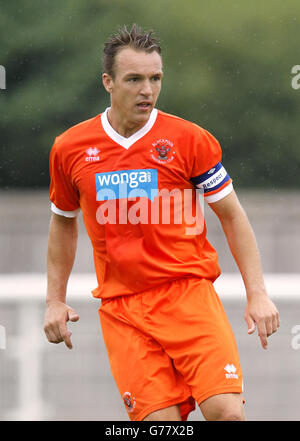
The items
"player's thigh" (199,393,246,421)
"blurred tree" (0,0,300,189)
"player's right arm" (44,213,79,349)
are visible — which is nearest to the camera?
"player's thigh" (199,393,246,421)

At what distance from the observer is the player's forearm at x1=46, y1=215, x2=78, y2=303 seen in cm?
398

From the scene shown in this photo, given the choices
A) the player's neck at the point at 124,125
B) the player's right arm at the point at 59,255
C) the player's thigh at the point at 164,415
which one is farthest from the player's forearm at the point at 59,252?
the player's thigh at the point at 164,415

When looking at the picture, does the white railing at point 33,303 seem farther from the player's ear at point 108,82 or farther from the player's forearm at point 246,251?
the player's ear at point 108,82

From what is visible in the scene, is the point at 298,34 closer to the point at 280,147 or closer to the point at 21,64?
the point at 280,147

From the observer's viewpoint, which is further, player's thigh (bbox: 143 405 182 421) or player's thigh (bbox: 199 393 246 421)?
player's thigh (bbox: 143 405 182 421)

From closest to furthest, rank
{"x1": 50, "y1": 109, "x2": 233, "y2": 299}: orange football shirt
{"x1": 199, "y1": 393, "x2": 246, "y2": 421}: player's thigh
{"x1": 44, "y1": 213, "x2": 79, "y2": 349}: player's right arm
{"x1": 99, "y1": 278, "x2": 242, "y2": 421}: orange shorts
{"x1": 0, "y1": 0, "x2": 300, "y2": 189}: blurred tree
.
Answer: {"x1": 199, "y1": 393, "x2": 246, "y2": 421}: player's thigh
{"x1": 99, "y1": 278, "x2": 242, "y2": 421}: orange shorts
{"x1": 50, "y1": 109, "x2": 233, "y2": 299}: orange football shirt
{"x1": 44, "y1": 213, "x2": 79, "y2": 349}: player's right arm
{"x1": 0, "y1": 0, "x2": 300, "y2": 189}: blurred tree

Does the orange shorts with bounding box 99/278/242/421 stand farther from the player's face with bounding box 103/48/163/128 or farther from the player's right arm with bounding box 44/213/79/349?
the player's face with bounding box 103/48/163/128

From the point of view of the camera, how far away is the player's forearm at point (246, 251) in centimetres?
368

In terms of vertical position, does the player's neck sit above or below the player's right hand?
above

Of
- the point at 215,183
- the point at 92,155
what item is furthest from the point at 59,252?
the point at 215,183

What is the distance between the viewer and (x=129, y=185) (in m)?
3.71

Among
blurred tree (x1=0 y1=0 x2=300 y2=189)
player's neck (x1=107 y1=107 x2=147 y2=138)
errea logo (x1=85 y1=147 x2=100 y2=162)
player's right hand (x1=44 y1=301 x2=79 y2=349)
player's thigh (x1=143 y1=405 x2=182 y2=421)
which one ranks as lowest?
player's thigh (x1=143 y1=405 x2=182 y2=421)

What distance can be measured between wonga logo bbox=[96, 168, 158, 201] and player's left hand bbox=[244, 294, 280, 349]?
599mm

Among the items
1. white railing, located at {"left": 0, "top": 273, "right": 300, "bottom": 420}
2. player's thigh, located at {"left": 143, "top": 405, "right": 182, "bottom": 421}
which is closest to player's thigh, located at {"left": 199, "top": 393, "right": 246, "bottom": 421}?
player's thigh, located at {"left": 143, "top": 405, "right": 182, "bottom": 421}
